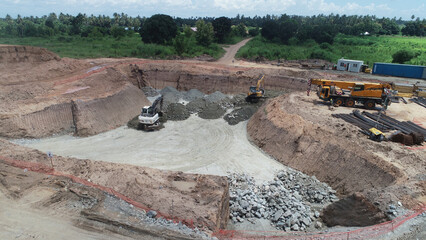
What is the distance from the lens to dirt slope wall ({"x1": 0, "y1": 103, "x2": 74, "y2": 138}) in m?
20.5

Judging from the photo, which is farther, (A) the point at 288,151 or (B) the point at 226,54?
(B) the point at 226,54

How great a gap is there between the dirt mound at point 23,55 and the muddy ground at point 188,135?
0.10m

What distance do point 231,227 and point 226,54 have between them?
45.0 m

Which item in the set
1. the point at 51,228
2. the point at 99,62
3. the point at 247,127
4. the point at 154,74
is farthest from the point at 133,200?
the point at 99,62

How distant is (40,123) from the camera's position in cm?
2164

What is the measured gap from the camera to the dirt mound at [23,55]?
103 ft

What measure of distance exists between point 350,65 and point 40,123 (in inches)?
1509

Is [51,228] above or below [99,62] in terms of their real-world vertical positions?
below

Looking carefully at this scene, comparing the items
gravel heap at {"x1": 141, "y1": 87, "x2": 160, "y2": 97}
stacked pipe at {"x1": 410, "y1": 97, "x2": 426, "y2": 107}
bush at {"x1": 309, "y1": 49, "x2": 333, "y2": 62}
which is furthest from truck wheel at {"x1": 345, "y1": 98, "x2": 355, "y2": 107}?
bush at {"x1": 309, "y1": 49, "x2": 333, "y2": 62}

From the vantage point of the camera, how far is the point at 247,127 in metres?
24.9

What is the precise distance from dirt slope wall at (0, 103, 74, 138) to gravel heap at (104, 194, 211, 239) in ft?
43.0

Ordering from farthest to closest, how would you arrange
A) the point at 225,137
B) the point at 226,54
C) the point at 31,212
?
the point at 226,54, the point at 225,137, the point at 31,212

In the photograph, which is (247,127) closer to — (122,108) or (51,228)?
(122,108)

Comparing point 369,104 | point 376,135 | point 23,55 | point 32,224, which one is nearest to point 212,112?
point 369,104
